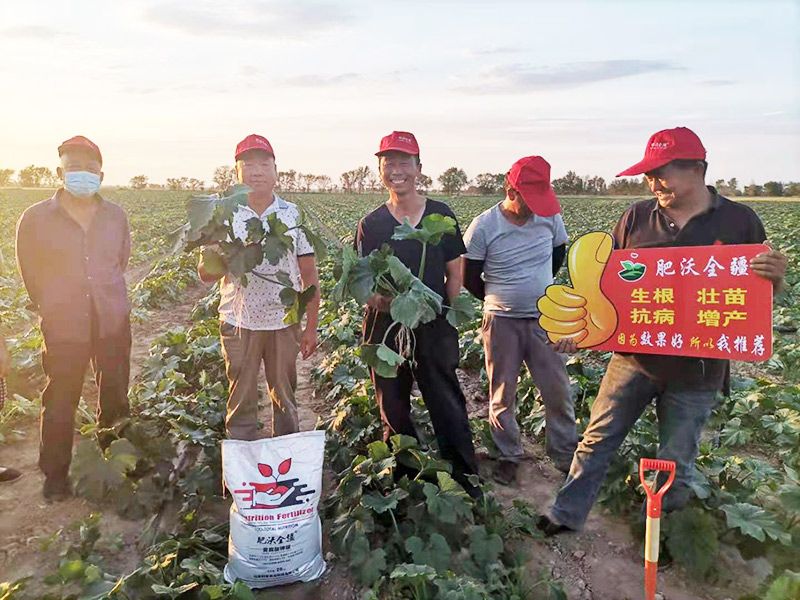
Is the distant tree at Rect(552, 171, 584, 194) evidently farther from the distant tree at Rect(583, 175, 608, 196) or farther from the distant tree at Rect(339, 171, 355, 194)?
the distant tree at Rect(339, 171, 355, 194)

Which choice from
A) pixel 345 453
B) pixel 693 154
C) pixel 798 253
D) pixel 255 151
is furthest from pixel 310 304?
pixel 798 253

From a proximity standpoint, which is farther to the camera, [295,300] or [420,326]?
[420,326]

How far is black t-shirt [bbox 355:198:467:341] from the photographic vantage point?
330cm

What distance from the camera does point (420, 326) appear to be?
337 cm

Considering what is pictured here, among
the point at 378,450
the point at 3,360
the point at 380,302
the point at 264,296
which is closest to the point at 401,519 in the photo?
the point at 378,450

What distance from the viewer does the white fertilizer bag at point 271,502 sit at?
110 inches

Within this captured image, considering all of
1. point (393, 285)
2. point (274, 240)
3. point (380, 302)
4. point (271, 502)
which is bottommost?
point (271, 502)

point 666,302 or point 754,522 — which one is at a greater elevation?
point 666,302

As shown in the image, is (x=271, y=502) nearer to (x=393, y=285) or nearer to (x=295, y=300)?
(x=295, y=300)

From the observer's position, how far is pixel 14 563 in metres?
3.29

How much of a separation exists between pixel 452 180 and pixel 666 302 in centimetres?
8655

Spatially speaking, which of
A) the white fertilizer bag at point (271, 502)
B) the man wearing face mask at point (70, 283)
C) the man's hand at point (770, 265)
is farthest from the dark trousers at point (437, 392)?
the man wearing face mask at point (70, 283)

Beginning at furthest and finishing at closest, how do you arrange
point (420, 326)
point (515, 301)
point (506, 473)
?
1. point (506, 473)
2. point (515, 301)
3. point (420, 326)

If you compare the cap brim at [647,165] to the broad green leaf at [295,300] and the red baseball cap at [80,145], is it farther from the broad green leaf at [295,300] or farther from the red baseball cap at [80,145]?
the red baseball cap at [80,145]
